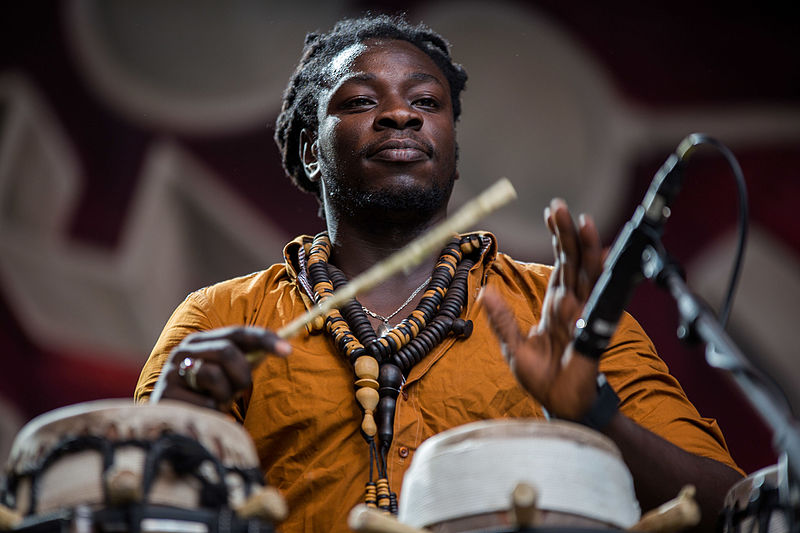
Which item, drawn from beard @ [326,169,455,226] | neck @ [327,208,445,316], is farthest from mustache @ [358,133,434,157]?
neck @ [327,208,445,316]

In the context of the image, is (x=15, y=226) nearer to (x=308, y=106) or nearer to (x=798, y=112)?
(x=308, y=106)

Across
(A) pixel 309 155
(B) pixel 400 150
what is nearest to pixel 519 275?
(B) pixel 400 150

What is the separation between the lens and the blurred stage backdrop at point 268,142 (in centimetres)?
478

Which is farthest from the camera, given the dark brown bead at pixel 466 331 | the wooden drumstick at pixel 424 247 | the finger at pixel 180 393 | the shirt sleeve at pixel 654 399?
the dark brown bead at pixel 466 331

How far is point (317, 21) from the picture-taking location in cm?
510

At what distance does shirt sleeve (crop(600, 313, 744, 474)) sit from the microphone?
0.70 metres

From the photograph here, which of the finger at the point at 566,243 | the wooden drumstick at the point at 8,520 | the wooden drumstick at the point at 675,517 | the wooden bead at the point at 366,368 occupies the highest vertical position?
the finger at the point at 566,243

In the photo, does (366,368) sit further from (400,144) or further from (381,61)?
(381,61)

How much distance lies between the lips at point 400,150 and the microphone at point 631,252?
116cm

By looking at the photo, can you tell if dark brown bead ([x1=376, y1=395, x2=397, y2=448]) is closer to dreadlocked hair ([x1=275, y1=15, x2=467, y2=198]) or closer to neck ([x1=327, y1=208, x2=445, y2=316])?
neck ([x1=327, y1=208, x2=445, y2=316])

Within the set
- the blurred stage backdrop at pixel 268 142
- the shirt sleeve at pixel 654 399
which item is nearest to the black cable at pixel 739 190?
the shirt sleeve at pixel 654 399

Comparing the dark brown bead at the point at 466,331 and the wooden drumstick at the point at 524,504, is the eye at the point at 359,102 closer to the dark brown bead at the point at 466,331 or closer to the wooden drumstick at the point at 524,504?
the dark brown bead at the point at 466,331

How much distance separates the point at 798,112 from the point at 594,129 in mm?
885

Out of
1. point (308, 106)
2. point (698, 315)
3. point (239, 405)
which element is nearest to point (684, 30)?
point (308, 106)
